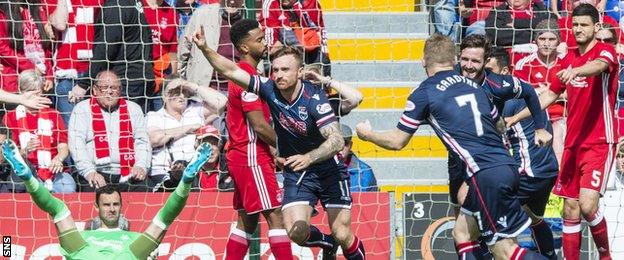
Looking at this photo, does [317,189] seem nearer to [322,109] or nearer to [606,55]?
[322,109]

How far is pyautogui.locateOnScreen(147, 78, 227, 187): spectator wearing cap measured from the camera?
1228 cm

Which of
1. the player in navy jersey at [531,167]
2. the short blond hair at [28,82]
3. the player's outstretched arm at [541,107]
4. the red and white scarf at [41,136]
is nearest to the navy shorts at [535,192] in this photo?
the player in navy jersey at [531,167]

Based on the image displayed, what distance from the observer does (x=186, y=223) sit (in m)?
11.7

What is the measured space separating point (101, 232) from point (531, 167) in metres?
3.64

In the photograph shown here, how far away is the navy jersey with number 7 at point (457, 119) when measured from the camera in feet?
30.7

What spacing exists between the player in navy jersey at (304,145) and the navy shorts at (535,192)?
4.33 feet

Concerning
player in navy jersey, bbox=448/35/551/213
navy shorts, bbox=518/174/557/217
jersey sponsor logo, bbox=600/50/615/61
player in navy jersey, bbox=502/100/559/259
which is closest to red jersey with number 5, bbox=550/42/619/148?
jersey sponsor logo, bbox=600/50/615/61

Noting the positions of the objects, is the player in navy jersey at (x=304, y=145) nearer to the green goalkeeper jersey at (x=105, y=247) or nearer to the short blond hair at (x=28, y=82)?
the green goalkeeper jersey at (x=105, y=247)

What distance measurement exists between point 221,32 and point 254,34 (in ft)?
6.33

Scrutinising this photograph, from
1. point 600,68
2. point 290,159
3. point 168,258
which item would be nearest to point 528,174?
point 600,68

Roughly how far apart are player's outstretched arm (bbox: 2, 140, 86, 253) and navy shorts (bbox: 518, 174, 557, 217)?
3.77m

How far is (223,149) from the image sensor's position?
12.4 meters

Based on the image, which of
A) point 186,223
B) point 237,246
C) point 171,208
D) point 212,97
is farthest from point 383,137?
point 212,97

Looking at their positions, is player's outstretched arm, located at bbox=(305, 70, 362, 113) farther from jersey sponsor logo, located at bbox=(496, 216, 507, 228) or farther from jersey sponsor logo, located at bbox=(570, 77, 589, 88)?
jersey sponsor logo, located at bbox=(496, 216, 507, 228)
